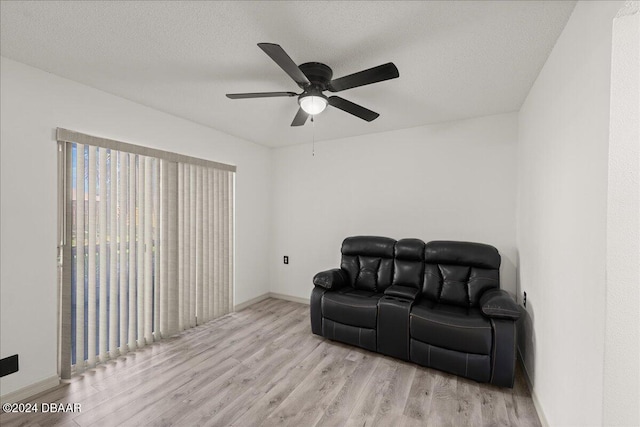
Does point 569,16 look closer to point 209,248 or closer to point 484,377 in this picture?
point 484,377

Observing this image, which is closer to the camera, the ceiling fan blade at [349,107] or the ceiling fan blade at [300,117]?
the ceiling fan blade at [349,107]

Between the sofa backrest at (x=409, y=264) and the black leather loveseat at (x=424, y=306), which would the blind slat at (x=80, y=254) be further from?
the sofa backrest at (x=409, y=264)

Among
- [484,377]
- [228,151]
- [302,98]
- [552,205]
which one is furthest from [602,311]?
[228,151]

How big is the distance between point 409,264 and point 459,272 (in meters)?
0.53

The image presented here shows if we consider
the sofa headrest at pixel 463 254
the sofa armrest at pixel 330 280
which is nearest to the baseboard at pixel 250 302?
the sofa armrest at pixel 330 280

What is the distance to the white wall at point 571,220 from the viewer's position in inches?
45.6

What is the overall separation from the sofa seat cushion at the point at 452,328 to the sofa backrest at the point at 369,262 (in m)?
0.73

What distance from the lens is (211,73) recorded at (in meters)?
2.22

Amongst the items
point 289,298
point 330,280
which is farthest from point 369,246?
point 289,298

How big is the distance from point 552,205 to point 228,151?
365 cm

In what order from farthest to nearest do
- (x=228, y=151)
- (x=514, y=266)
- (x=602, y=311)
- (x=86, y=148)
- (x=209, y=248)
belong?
1. (x=228, y=151)
2. (x=209, y=248)
3. (x=514, y=266)
4. (x=86, y=148)
5. (x=602, y=311)

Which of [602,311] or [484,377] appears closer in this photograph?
[602,311]

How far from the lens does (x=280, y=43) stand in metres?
1.83

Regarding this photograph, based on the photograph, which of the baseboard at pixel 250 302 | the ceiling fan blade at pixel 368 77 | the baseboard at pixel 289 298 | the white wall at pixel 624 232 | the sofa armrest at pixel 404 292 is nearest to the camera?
the white wall at pixel 624 232
